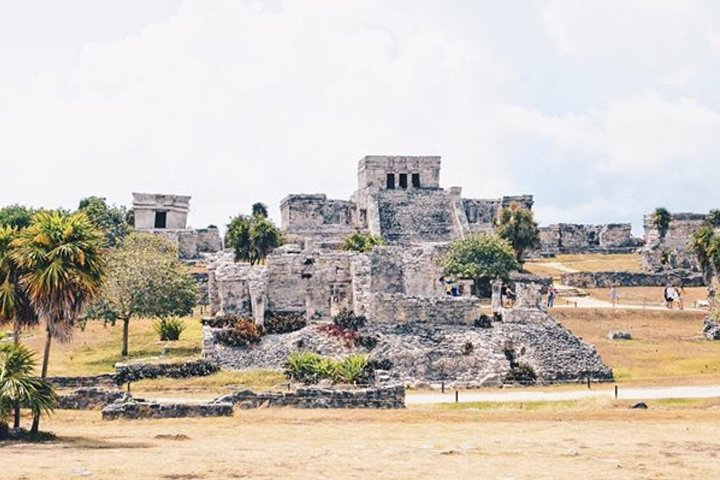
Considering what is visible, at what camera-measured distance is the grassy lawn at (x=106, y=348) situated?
45.7 metres

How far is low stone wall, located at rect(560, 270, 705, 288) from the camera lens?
75250mm

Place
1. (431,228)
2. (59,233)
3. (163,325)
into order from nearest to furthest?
(59,233), (163,325), (431,228)

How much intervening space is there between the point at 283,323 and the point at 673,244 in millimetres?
61560

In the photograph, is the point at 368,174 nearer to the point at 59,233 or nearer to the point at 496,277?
the point at 496,277

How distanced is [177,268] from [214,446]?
89.8 feet

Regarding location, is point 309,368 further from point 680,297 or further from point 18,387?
point 680,297

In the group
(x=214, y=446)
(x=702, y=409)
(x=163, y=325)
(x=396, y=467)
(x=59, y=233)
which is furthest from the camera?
(x=163, y=325)

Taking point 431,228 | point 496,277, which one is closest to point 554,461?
point 496,277

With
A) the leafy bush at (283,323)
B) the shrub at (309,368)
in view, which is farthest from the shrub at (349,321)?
the shrub at (309,368)

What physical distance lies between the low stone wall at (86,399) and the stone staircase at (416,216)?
48.9 meters

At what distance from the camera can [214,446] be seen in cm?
2603

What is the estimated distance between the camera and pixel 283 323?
158 ft

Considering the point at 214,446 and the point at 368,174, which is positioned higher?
the point at 368,174

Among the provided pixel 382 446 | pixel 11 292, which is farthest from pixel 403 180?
pixel 382 446
